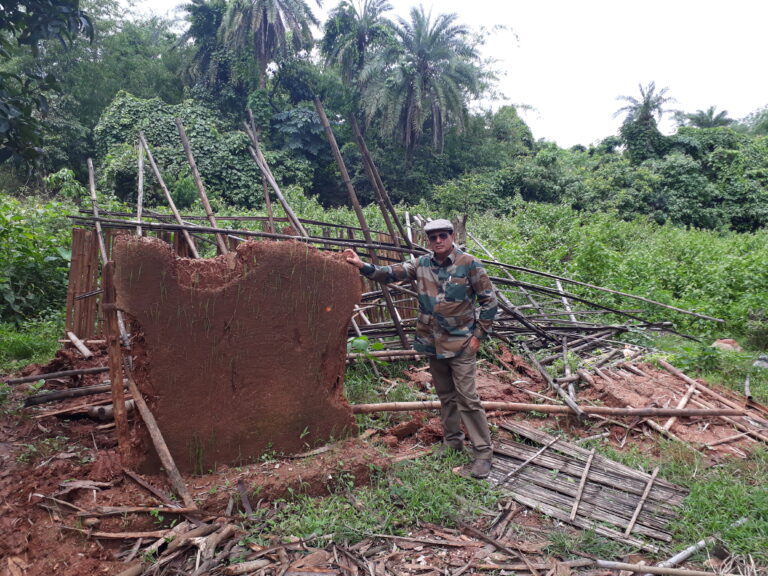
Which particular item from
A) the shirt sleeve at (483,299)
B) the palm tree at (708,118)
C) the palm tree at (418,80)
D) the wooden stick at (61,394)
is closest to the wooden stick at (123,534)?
the wooden stick at (61,394)

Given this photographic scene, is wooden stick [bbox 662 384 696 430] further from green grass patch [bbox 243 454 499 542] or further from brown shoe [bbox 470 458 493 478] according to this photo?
green grass patch [bbox 243 454 499 542]

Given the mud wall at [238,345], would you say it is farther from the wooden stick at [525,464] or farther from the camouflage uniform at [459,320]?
the wooden stick at [525,464]

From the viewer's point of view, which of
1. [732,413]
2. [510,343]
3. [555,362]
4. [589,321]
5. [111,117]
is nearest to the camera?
[732,413]

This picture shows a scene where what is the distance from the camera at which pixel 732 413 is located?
4.52 metres

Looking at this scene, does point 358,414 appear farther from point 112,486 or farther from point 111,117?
point 111,117

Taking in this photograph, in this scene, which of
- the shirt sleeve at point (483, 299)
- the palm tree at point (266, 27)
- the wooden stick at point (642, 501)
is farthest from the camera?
the palm tree at point (266, 27)

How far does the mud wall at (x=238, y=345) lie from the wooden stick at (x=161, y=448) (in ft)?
0.21

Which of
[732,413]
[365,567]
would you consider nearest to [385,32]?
[732,413]

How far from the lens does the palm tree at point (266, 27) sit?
69.4 feet

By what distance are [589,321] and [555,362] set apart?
2.33 m

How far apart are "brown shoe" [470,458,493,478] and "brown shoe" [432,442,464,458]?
0.26 m

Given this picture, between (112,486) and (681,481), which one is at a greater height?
(112,486)

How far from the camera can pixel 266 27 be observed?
21.5 metres

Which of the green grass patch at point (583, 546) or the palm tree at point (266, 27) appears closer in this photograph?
the green grass patch at point (583, 546)
